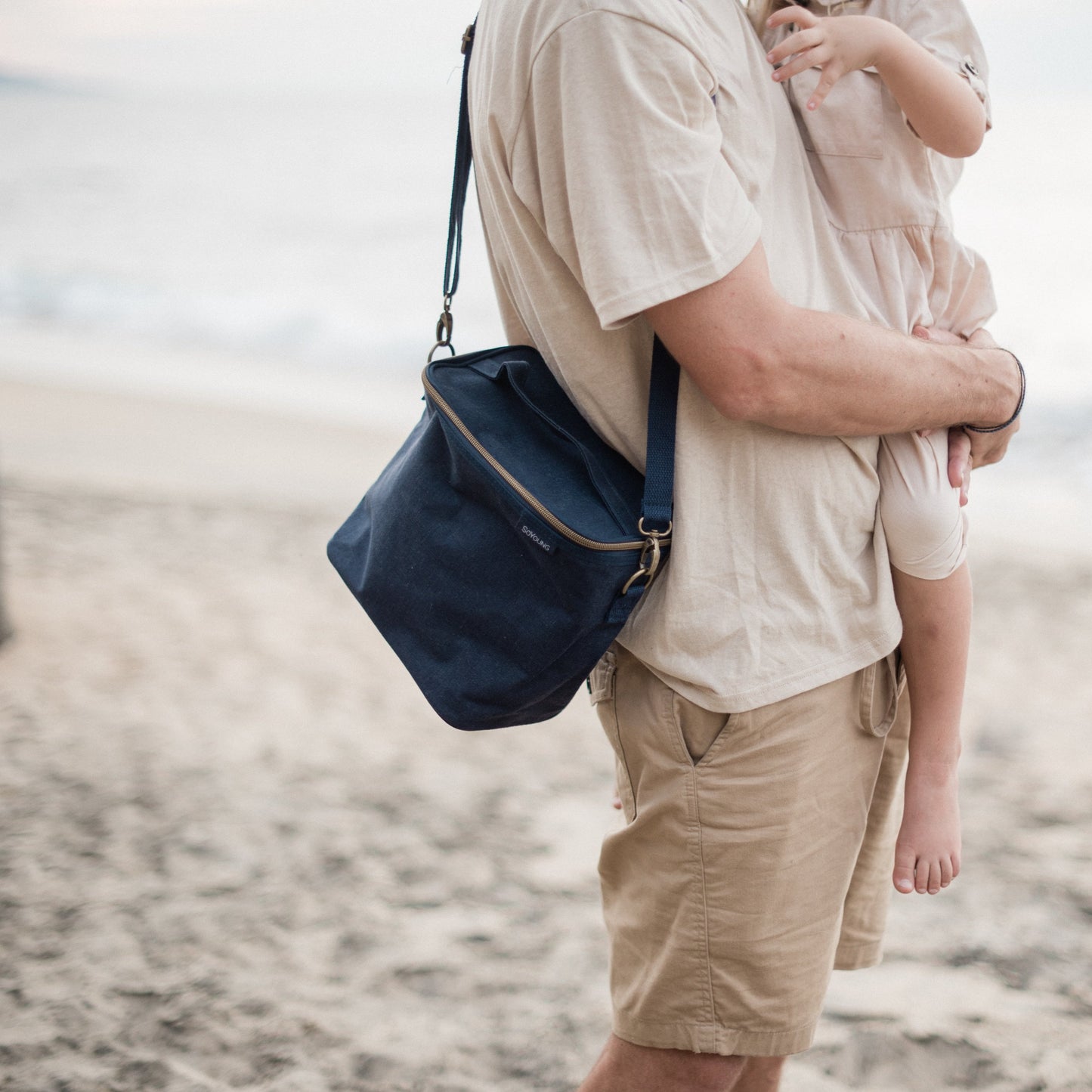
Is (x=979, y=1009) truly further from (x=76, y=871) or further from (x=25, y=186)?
(x=25, y=186)

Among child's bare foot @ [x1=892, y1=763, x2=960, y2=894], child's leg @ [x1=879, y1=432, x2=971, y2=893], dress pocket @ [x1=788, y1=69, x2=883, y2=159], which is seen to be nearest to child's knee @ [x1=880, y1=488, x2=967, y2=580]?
child's leg @ [x1=879, y1=432, x2=971, y2=893]

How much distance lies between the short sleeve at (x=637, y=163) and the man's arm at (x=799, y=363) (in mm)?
38

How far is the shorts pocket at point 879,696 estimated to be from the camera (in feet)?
3.81

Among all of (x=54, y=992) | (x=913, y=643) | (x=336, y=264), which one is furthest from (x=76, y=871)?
(x=336, y=264)

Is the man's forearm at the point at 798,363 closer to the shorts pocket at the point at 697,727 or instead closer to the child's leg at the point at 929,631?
the child's leg at the point at 929,631

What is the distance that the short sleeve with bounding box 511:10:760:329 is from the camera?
0.90m

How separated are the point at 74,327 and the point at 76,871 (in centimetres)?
1018

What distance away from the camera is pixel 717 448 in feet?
3.40

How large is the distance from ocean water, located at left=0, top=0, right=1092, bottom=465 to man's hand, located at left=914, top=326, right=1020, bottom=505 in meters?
1.57

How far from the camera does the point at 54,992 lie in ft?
6.82

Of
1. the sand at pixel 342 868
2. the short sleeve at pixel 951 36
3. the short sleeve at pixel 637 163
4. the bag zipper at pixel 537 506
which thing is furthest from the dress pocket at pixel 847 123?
the sand at pixel 342 868

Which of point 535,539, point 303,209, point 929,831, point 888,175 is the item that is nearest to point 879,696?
point 929,831

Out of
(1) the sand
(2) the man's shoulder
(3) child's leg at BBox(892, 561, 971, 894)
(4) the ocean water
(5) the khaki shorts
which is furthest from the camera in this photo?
(4) the ocean water

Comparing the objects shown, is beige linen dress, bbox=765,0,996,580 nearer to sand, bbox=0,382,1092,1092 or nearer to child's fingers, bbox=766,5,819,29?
child's fingers, bbox=766,5,819,29
